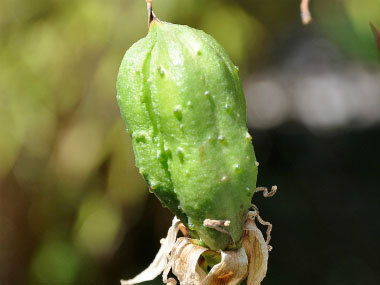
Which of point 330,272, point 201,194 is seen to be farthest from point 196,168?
point 330,272

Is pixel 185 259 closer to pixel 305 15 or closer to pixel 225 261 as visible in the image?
pixel 225 261

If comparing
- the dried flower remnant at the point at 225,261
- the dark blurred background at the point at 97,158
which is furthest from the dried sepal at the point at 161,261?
the dark blurred background at the point at 97,158

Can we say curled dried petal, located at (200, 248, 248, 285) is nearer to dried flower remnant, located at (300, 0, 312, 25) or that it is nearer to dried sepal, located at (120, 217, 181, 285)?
dried sepal, located at (120, 217, 181, 285)

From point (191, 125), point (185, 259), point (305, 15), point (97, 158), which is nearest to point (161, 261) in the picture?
point (185, 259)

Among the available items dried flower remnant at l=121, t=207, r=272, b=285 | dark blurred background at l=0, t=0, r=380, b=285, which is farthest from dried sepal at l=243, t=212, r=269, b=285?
dark blurred background at l=0, t=0, r=380, b=285

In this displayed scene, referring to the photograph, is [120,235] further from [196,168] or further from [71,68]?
[196,168]

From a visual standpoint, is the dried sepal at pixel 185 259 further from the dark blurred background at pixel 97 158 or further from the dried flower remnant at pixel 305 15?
the dark blurred background at pixel 97 158

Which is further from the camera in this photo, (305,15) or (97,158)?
(97,158)

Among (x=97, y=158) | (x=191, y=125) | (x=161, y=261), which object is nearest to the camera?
(x=191, y=125)
